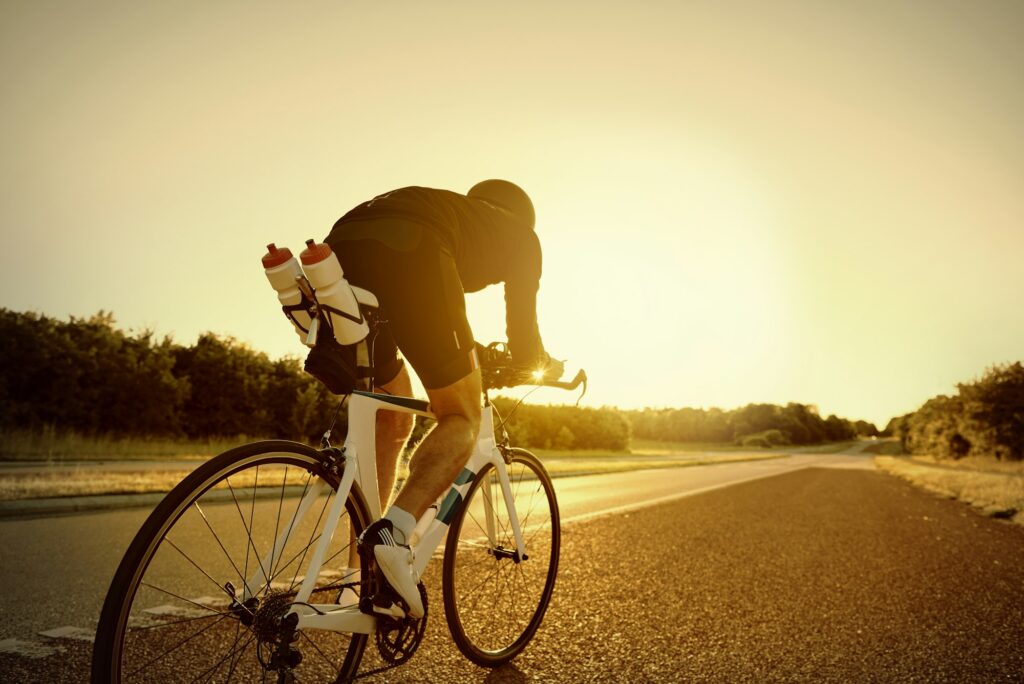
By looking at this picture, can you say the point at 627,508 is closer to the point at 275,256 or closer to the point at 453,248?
the point at 453,248

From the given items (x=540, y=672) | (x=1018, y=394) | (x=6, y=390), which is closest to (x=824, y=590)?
(x=540, y=672)

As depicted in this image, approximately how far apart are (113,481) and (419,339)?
9010 mm

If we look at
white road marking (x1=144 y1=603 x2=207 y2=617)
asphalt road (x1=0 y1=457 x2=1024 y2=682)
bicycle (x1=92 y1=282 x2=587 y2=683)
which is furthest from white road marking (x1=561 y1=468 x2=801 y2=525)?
white road marking (x1=144 y1=603 x2=207 y2=617)

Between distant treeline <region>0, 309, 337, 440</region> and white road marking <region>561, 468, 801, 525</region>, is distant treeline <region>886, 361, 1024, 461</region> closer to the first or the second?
white road marking <region>561, 468, 801, 525</region>

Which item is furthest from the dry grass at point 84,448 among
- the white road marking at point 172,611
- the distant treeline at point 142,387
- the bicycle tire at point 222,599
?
the bicycle tire at point 222,599

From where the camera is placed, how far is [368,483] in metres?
2.49

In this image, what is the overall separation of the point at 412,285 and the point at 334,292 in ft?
1.29

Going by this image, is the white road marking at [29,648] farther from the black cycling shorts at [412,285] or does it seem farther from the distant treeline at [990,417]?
the distant treeline at [990,417]

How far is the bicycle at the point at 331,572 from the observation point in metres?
1.98

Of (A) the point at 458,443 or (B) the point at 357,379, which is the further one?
(A) the point at 458,443

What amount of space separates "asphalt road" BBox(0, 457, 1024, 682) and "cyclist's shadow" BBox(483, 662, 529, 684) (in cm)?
1

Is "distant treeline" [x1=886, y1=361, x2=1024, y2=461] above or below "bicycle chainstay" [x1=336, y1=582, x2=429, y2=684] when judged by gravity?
above

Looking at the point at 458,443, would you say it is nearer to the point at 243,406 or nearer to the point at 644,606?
the point at 644,606

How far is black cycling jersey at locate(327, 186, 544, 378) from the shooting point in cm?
251
